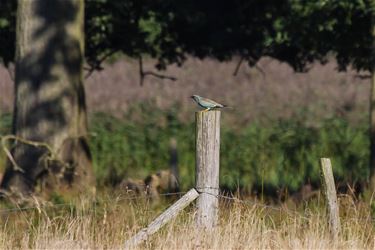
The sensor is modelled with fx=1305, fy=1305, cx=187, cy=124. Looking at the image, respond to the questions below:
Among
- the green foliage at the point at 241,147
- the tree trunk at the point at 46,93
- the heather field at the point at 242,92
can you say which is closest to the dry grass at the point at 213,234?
the tree trunk at the point at 46,93

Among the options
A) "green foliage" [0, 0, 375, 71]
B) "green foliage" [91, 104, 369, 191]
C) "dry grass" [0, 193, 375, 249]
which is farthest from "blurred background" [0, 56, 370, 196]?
"dry grass" [0, 193, 375, 249]

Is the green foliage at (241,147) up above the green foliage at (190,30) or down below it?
below

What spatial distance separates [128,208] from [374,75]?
19.5 ft

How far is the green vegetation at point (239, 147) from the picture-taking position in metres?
21.8

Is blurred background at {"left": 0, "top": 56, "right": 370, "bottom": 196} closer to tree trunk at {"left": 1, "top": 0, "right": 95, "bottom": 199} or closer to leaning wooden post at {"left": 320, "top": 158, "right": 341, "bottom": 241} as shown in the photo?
tree trunk at {"left": 1, "top": 0, "right": 95, "bottom": 199}

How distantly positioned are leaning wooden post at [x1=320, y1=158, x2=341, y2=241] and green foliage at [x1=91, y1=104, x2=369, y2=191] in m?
8.64

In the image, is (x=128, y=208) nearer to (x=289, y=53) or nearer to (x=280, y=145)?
(x=289, y=53)

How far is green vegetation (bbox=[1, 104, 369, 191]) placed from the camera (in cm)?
2177

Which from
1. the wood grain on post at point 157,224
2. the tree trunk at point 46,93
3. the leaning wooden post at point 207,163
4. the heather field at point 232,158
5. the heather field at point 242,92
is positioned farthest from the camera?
the heather field at point 242,92

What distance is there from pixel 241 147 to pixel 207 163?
14.2m

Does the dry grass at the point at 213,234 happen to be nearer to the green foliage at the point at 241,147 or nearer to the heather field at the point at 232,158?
the heather field at the point at 232,158

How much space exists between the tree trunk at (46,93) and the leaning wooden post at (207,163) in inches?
293

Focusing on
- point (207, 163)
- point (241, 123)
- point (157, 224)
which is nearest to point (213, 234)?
point (157, 224)

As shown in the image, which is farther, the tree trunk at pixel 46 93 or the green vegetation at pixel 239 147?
the green vegetation at pixel 239 147
